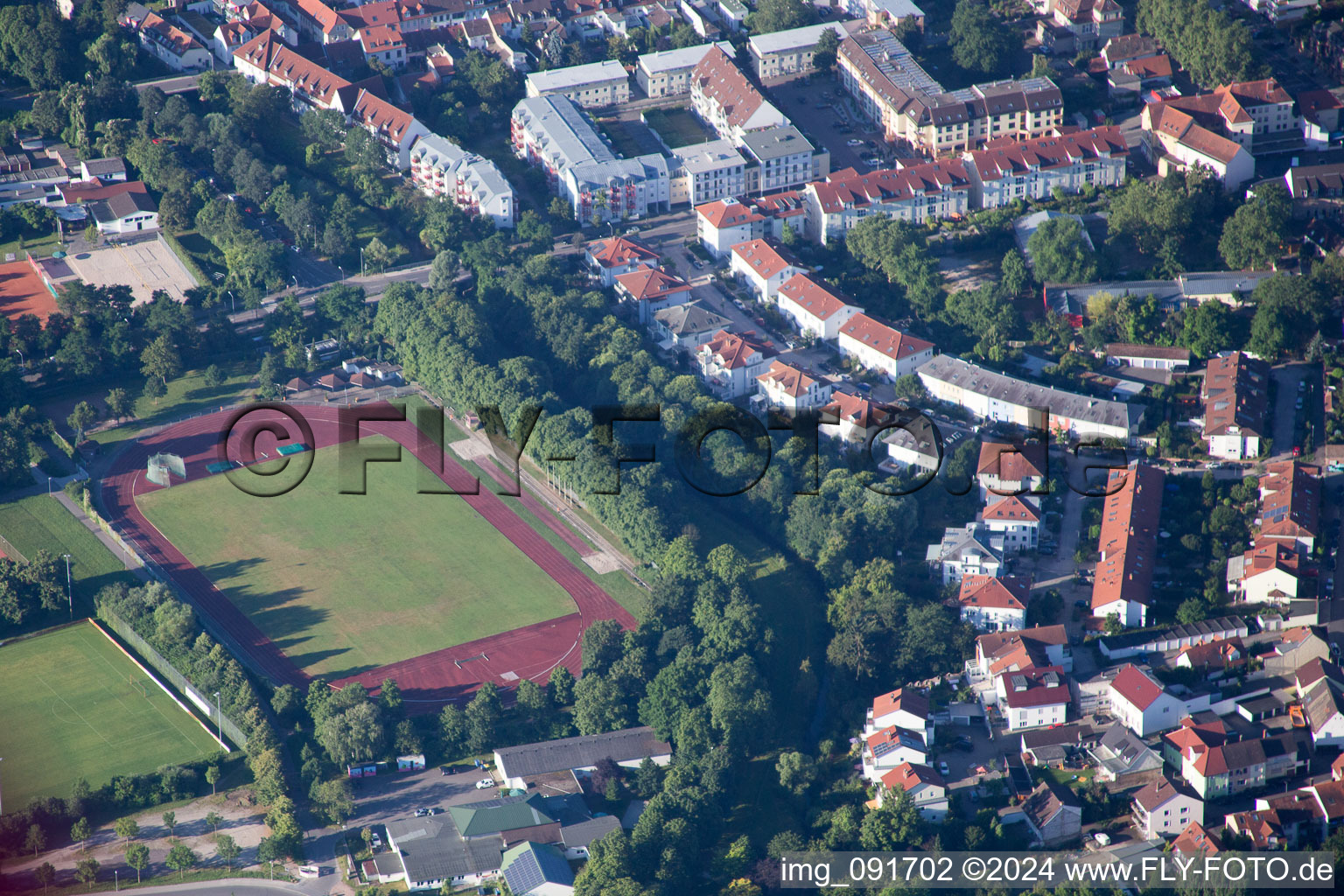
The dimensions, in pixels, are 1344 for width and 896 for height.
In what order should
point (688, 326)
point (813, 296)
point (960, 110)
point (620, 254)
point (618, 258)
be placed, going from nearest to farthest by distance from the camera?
point (688, 326)
point (813, 296)
point (618, 258)
point (620, 254)
point (960, 110)

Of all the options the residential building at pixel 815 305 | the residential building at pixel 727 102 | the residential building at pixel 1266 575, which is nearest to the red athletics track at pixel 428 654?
the residential building at pixel 815 305

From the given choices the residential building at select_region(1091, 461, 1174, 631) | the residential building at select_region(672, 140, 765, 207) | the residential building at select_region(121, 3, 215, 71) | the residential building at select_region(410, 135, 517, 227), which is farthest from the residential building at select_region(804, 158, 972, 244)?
the residential building at select_region(121, 3, 215, 71)

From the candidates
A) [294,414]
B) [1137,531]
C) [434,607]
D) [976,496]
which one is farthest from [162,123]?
[1137,531]

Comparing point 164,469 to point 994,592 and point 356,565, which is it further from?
point 994,592

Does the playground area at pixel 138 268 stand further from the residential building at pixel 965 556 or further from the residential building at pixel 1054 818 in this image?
the residential building at pixel 1054 818

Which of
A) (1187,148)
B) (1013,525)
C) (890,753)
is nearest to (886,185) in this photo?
(1187,148)

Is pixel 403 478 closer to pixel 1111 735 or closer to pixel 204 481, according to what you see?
pixel 204 481
